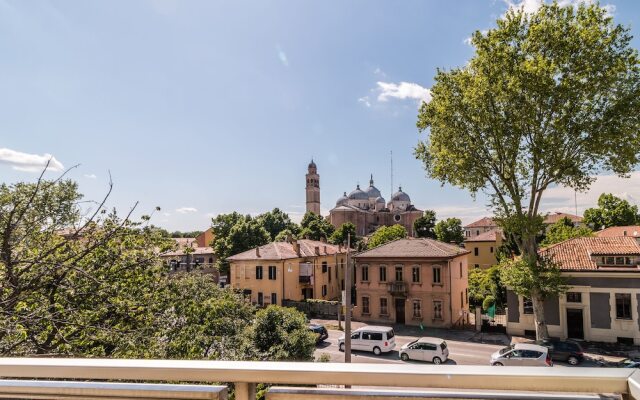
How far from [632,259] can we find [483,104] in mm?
10903

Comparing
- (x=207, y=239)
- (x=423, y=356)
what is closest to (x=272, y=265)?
(x=423, y=356)

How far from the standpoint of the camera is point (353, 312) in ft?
84.8

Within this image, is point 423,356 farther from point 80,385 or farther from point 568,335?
point 80,385

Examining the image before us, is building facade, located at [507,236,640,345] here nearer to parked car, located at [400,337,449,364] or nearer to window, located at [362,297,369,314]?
parked car, located at [400,337,449,364]

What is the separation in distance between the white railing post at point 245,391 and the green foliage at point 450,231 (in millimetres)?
58812

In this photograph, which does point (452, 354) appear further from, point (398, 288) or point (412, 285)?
point (398, 288)

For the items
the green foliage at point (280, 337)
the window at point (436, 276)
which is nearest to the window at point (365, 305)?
the window at point (436, 276)

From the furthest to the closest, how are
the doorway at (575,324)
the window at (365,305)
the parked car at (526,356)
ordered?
the window at (365,305) → the doorway at (575,324) → the parked car at (526,356)

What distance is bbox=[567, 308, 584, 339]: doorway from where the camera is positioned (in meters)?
19.0

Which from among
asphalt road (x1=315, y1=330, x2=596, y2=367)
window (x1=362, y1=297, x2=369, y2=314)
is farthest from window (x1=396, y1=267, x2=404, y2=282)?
asphalt road (x1=315, y1=330, x2=596, y2=367)

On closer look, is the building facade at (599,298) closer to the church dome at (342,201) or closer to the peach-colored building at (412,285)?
the peach-colored building at (412,285)

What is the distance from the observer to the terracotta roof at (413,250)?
23.9m

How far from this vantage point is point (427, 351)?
54.0 feet

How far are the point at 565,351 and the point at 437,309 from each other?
26.4 feet
